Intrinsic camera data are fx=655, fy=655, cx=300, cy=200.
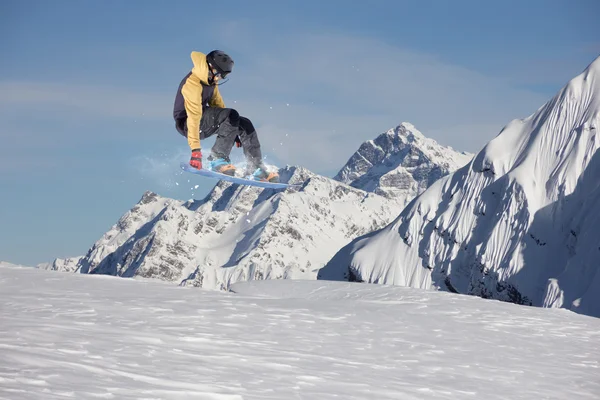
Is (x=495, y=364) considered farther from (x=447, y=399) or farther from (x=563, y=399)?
(x=447, y=399)

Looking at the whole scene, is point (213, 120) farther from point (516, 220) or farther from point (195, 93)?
point (516, 220)

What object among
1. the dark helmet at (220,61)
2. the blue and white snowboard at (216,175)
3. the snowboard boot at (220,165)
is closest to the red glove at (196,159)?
the blue and white snowboard at (216,175)

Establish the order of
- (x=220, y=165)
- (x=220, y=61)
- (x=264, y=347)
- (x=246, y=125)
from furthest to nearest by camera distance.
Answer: (x=220, y=165) → (x=246, y=125) → (x=220, y=61) → (x=264, y=347)

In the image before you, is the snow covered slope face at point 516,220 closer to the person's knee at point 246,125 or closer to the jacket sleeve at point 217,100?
the person's knee at point 246,125

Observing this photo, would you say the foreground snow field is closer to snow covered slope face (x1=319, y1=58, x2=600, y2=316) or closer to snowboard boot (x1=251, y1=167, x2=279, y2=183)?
snowboard boot (x1=251, y1=167, x2=279, y2=183)

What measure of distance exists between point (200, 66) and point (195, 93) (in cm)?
60

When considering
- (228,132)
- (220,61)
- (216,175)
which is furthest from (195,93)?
(216,175)

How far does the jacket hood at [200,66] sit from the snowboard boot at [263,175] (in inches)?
129

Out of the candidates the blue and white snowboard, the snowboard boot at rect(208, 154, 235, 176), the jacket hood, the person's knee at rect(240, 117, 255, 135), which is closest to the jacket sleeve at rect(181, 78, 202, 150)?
the jacket hood

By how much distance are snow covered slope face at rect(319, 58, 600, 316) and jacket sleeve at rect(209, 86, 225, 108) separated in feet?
235

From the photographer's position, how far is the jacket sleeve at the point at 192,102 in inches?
486

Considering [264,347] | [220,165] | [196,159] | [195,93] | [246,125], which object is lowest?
[264,347]

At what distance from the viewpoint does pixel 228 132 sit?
45.5ft

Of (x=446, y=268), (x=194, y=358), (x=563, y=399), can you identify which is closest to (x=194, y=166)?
(x=194, y=358)
